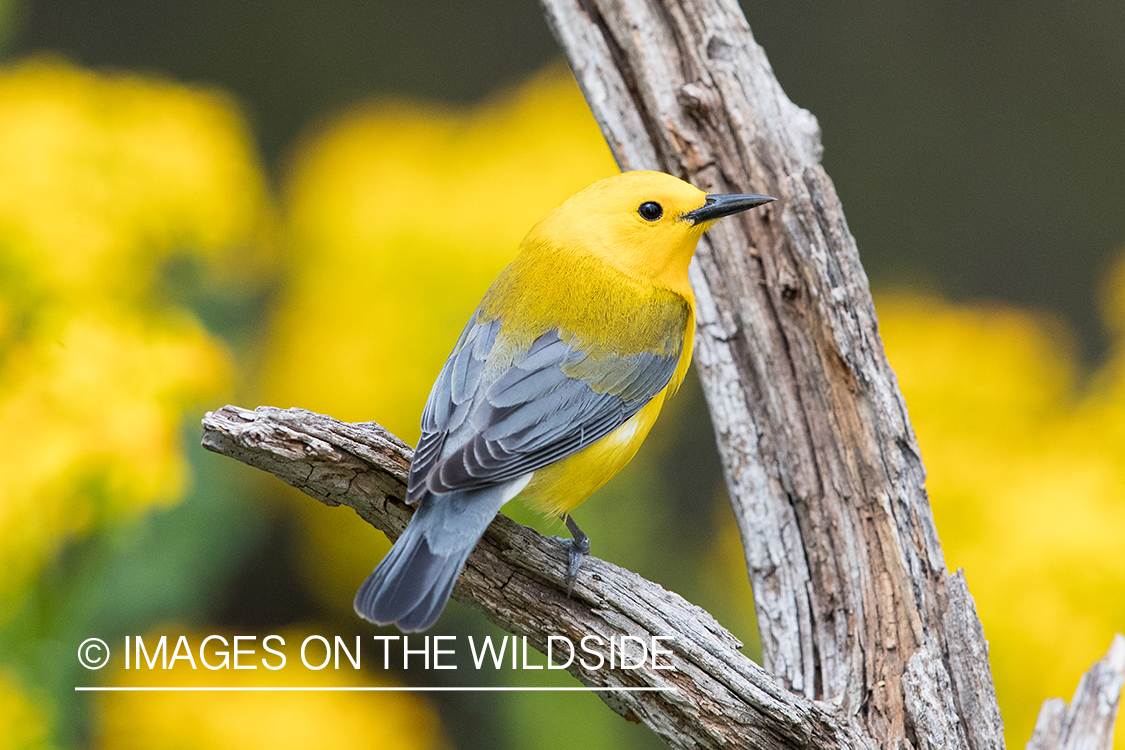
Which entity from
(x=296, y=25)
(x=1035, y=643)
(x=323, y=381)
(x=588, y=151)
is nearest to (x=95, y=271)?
(x=323, y=381)

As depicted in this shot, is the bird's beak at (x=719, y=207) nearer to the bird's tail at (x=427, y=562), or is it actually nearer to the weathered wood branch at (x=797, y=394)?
the weathered wood branch at (x=797, y=394)

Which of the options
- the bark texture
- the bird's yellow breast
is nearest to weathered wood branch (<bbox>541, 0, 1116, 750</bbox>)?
the bark texture

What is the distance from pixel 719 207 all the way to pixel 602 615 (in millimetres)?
812

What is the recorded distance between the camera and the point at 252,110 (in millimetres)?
4336

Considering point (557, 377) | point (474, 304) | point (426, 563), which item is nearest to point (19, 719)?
point (426, 563)

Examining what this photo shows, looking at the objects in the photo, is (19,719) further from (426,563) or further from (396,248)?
(396,248)

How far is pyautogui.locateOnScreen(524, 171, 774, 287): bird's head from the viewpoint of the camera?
2.13m

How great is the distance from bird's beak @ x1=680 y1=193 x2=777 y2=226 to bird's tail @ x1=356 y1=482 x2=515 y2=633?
28.1 inches

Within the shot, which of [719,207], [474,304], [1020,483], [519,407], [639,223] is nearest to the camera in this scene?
[519,407]

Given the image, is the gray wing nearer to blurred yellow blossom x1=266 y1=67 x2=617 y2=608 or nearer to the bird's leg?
the bird's leg

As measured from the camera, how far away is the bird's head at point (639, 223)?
2131 mm

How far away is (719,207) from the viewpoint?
6.82 ft

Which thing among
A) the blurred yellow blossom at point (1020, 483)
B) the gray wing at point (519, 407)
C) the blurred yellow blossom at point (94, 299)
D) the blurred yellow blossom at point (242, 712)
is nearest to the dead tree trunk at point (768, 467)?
the gray wing at point (519, 407)

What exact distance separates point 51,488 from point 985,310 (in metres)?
2.59
